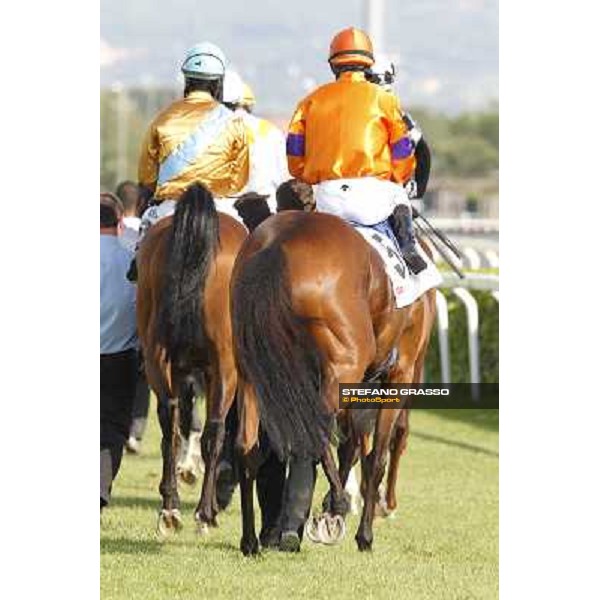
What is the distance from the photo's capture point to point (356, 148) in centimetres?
877

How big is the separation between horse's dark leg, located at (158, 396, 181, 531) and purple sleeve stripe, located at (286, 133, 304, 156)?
1.45m

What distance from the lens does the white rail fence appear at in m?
14.8

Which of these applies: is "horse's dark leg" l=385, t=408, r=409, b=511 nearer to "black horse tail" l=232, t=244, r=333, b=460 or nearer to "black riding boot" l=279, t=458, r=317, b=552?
"black riding boot" l=279, t=458, r=317, b=552

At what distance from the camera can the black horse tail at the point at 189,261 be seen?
9.15m

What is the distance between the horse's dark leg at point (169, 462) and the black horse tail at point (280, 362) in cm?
133

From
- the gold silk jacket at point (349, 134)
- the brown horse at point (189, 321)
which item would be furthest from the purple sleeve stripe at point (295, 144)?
the brown horse at point (189, 321)

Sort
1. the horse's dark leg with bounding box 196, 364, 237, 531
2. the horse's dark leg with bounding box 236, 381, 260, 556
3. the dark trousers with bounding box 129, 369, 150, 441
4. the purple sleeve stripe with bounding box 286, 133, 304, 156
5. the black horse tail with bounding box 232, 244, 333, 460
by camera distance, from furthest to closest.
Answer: the dark trousers with bounding box 129, 369, 150, 441 < the horse's dark leg with bounding box 196, 364, 237, 531 < the purple sleeve stripe with bounding box 286, 133, 304, 156 < the horse's dark leg with bounding box 236, 381, 260, 556 < the black horse tail with bounding box 232, 244, 333, 460

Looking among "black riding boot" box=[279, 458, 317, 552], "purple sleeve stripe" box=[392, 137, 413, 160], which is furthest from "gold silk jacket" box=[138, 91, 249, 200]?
"black riding boot" box=[279, 458, 317, 552]

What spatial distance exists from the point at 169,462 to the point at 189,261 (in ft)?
3.40

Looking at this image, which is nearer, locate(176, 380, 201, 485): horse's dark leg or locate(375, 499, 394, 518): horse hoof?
locate(176, 380, 201, 485): horse's dark leg

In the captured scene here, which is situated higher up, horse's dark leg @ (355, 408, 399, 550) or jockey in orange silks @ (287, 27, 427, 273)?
jockey in orange silks @ (287, 27, 427, 273)

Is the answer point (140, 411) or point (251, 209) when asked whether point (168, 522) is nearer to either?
point (251, 209)
